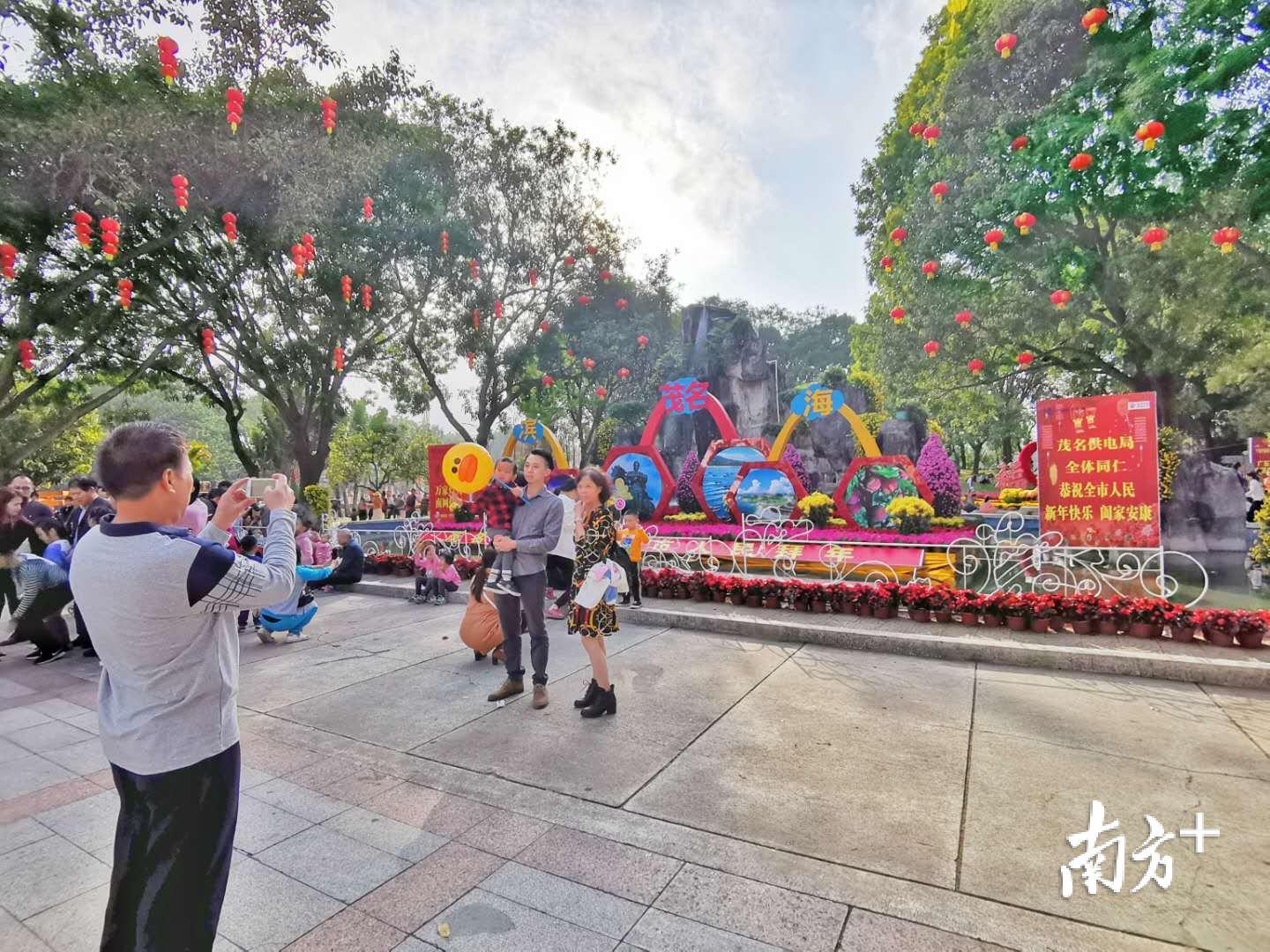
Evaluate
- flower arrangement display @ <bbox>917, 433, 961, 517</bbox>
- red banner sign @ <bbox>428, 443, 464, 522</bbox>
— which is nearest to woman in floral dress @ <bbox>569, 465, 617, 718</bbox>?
red banner sign @ <bbox>428, 443, 464, 522</bbox>

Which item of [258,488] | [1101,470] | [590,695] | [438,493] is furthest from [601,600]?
[438,493]

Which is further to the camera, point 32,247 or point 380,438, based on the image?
point 380,438

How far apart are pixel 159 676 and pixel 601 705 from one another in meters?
2.89

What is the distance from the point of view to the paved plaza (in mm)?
2295

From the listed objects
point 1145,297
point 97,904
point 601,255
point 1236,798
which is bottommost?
point 97,904

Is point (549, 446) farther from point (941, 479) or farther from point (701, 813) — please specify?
point (701, 813)

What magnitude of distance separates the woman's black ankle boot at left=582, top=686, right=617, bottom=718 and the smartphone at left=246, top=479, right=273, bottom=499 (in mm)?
2751

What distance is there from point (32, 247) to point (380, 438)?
17203 millimetres

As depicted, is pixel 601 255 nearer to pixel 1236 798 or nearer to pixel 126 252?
pixel 126 252

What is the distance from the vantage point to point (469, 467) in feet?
17.6

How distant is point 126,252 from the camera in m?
12.8

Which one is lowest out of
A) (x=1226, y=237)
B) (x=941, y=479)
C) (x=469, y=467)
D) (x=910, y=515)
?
(x=910, y=515)

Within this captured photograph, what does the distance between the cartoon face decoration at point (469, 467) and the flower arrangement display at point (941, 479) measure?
A: 1092 cm

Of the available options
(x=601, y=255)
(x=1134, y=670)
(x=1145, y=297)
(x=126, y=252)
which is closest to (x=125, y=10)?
(x=126, y=252)
